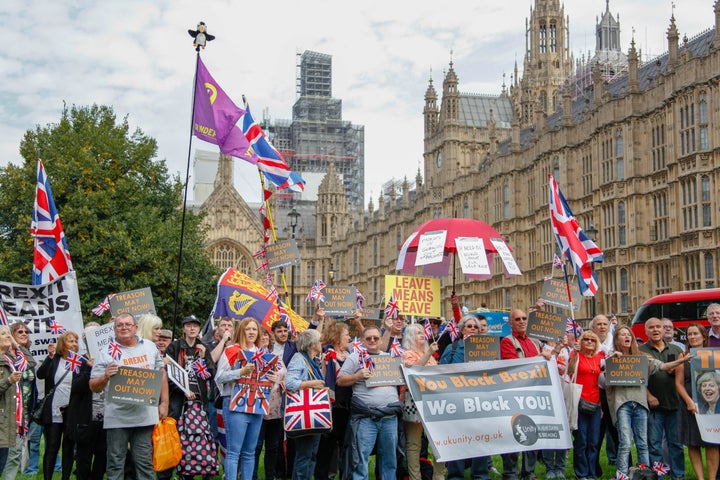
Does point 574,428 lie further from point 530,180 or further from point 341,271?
point 341,271

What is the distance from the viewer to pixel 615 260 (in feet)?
115

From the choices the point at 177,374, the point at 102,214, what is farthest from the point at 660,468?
the point at 102,214

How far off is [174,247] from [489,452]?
24026 mm

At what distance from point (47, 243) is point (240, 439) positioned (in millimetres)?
7436

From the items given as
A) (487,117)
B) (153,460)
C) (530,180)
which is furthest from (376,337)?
(487,117)

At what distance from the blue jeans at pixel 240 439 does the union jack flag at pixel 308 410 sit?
0.34 metres

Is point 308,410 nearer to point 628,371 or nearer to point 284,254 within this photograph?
point 628,371

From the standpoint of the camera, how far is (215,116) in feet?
54.7

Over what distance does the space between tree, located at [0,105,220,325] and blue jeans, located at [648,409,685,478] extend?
2211 centimetres

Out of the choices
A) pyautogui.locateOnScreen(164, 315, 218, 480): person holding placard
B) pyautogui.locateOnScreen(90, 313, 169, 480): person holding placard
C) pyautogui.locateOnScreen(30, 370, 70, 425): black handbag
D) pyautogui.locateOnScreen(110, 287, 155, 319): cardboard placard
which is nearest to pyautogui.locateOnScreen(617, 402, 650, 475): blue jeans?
pyautogui.locateOnScreen(164, 315, 218, 480): person holding placard

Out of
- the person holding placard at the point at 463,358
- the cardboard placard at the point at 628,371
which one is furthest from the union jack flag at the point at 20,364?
the cardboard placard at the point at 628,371

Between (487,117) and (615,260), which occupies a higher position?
(487,117)

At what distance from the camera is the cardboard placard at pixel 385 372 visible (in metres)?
9.53

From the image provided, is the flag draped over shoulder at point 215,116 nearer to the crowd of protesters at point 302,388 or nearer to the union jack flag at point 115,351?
the crowd of protesters at point 302,388
